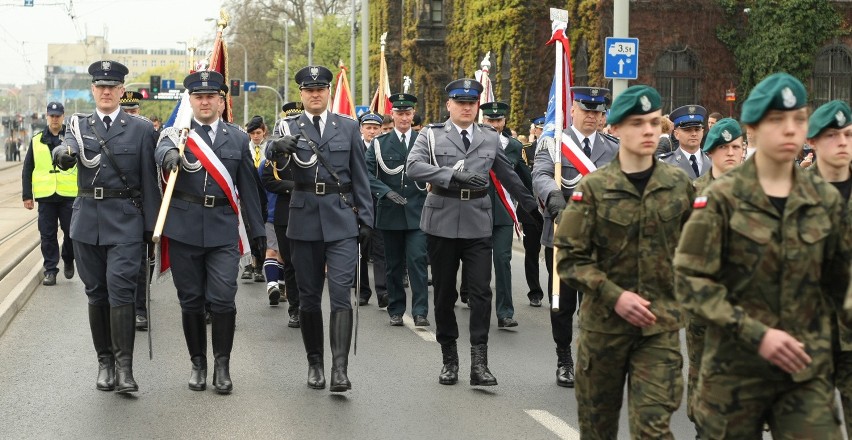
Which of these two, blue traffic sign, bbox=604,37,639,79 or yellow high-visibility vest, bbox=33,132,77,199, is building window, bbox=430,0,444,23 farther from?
yellow high-visibility vest, bbox=33,132,77,199

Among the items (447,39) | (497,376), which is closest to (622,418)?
(497,376)

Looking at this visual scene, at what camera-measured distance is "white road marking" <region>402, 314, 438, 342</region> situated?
11.1 metres

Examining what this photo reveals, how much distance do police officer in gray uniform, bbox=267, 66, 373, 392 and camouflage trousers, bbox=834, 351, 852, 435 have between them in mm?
3972

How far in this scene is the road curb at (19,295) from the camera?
11837 mm

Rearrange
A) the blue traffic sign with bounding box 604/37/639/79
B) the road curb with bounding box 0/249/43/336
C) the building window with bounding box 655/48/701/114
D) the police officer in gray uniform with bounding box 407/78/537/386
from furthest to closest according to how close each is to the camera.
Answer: the building window with bounding box 655/48/701/114 → the blue traffic sign with bounding box 604/37/639/79 → the road curb with bounding box 0/249/43/336 → the police officer in gray uniform with bounding box 407/78/537/386

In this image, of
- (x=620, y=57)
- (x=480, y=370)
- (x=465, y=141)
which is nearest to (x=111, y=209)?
(x=465, y=141)

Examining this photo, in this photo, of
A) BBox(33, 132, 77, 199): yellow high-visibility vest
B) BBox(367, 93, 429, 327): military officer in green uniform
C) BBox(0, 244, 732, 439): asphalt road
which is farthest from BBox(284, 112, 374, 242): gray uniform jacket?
BBox(33, 132, 77, 199): yellow high-visibility vest

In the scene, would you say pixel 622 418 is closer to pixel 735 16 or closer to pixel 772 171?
pixel 772 171

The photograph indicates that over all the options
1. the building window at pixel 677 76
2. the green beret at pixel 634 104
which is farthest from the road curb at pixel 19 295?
the building window at pixel 677 76

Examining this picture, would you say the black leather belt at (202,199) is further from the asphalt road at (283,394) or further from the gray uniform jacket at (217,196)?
the asphalt road at (283,394)

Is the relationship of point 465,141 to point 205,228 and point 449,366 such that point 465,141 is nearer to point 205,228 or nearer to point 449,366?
point 449,366

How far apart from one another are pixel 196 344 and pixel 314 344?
30.0 inches

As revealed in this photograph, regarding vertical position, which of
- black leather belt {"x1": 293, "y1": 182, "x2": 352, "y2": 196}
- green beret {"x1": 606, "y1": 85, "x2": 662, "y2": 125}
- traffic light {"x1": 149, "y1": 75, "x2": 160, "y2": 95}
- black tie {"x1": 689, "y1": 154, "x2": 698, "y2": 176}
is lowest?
black leather belt {"x1": 293, "y1": 182, "x2": 352, "y2": 196}

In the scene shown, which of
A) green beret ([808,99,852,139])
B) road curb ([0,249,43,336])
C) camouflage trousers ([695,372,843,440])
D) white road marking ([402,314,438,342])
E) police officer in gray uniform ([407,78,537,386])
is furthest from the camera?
road curb ([0,249,43,336])
